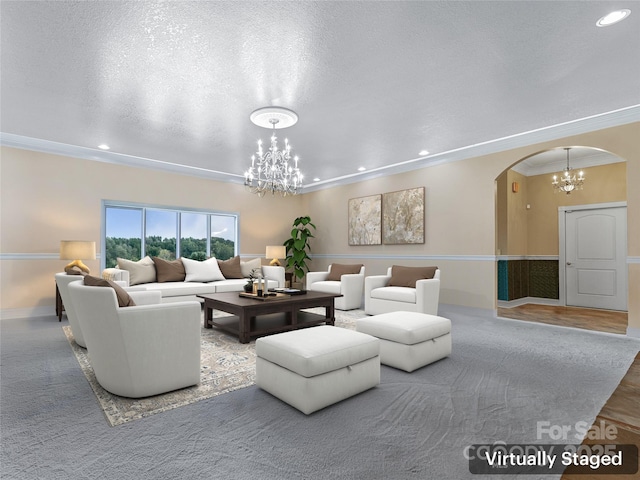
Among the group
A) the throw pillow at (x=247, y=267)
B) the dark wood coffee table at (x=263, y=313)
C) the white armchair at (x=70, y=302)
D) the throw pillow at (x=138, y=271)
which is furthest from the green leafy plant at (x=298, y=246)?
the white armchair at (x=70, y=302)

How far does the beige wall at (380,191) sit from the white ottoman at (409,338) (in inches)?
102

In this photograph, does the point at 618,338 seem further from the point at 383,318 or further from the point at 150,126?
the point at 150,126

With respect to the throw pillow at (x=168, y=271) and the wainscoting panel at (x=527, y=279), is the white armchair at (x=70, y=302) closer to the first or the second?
the throw pillow at (x=168, y=271)

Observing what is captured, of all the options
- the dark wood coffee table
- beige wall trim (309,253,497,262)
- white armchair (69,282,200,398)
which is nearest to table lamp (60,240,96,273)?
the dark wood coffee table

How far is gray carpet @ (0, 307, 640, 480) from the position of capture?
61.3 inches

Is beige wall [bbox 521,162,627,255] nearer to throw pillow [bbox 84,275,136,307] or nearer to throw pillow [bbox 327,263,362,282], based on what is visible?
throw pillow [bbox 327,263,362,282]

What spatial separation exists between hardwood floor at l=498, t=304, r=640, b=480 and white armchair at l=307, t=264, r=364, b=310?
2.31 m

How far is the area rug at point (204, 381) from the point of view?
6.94 ft

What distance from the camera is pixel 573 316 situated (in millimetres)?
5316

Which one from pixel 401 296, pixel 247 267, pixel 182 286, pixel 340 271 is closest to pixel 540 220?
pixel 401 296

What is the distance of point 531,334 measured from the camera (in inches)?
160

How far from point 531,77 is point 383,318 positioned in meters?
2.65

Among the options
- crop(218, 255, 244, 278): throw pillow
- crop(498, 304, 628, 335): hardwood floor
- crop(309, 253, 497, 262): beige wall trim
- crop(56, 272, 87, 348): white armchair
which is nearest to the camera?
crop(56, 272, 87, 348): white armchair

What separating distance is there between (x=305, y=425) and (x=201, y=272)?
4.41 metres
